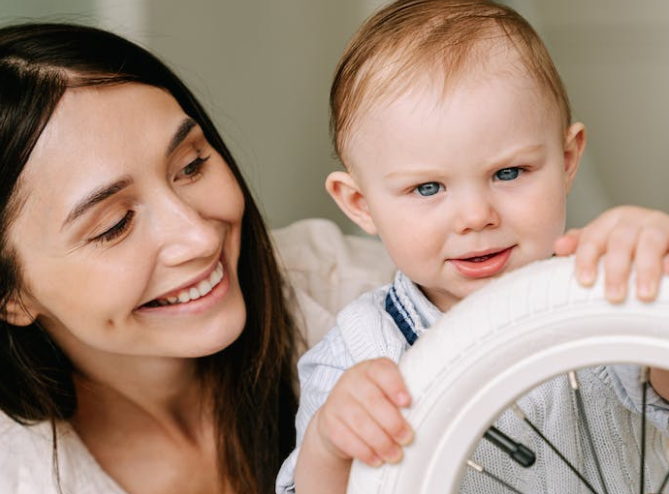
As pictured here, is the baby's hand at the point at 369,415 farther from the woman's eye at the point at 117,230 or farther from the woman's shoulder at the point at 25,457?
the woman's shoulder at the point at 25,457

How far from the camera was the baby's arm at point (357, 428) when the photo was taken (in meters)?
0.58

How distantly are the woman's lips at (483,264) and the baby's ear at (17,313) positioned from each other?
527 millimetres

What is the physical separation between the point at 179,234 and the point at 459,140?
35cm

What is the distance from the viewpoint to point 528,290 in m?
0.55

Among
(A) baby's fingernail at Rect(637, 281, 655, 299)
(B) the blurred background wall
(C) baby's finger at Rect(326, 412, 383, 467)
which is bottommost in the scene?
(C) baby's finger at Rect(326, 412, 383, 467)

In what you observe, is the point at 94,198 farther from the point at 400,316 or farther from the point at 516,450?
the point at 516,450

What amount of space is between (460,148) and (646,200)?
84 cm

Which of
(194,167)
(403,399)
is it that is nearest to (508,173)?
(403,399)

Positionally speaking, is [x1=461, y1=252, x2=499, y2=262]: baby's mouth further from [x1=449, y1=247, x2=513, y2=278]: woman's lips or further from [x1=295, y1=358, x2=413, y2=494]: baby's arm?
[x1=295, y1=358, x2=413, y2=494]: baby's arm

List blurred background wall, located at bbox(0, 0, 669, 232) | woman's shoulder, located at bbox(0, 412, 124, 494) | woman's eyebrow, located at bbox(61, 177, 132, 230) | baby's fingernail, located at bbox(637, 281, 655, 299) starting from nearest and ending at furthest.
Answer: baby's fingernail, located at bbox(637, 281, 655, 299)
woman's eyebrow, located at bbox(61, 177, 132, 230)
woman's shoulder, located at bbox(0, 412, 124, 494)
blurred background wall, located at bbox(0, 0, 669, 232)

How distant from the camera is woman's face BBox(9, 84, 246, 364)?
898 mm

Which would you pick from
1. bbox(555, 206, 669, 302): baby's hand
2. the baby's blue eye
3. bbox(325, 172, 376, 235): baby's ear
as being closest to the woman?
bbox(325, 172, 376, 235): baby's ear

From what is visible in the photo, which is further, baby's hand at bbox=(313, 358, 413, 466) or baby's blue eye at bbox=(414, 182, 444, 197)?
baby's blue eye at bbox=(414, 182, 444, 197)

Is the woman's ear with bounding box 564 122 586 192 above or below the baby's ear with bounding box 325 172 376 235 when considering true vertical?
above
